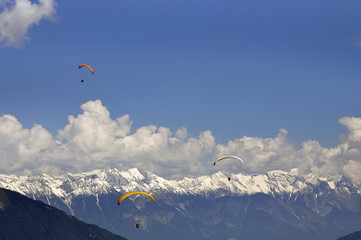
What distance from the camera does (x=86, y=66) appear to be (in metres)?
186
